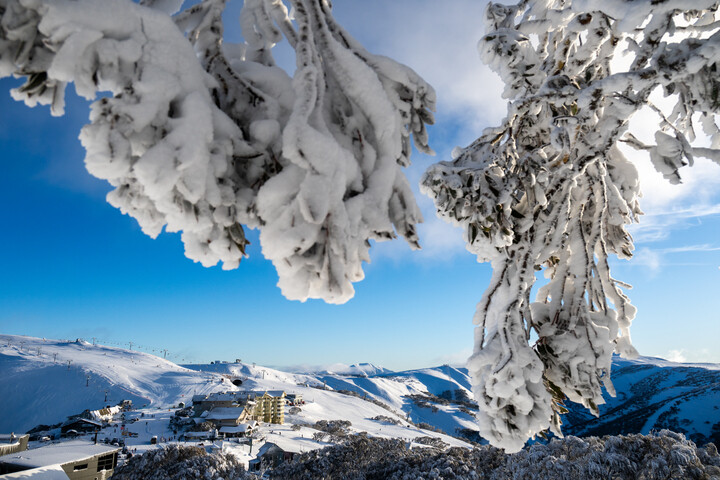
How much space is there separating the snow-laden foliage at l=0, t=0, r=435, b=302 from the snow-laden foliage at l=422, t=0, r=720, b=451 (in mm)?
1120

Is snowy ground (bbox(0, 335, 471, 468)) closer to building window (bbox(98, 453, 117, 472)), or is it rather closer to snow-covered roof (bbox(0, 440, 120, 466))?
building window (bbox(98, 453, 117, 472))

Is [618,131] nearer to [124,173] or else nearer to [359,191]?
[359,191]

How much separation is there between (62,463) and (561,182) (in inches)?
1034

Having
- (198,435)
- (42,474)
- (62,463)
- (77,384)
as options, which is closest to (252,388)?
(77,384)


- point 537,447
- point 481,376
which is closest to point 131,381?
point 537,447

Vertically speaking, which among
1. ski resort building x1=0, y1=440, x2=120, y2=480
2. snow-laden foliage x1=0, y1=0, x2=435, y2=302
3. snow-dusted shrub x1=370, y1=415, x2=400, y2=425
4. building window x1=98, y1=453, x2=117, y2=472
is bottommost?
snow-dusted shrub x1=370, y1=415, x2=400, y2=425

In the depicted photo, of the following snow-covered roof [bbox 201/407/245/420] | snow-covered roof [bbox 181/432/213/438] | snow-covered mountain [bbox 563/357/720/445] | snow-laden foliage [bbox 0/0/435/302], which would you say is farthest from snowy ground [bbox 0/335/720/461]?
snow-laden foliage [bbox 0/0/435/302]

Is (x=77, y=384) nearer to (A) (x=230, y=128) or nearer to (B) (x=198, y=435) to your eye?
(B) (x=198, y=435)

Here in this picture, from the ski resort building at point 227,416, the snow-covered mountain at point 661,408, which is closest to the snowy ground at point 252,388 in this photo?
the snow-covered mountain at point 661,408

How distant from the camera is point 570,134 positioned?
230 centimetres

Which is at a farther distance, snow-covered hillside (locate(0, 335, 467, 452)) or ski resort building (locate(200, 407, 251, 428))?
snow-covered hillside (locate(0, 335, 467, 452))

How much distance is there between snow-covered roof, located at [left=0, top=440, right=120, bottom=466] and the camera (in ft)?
60.6

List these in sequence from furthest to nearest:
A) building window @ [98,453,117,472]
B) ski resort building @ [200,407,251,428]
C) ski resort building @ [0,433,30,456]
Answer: ski resort building @ [200,407,251,428]
building window @ [98,453,117,472]
ski resort building @ [0,433,30,456]

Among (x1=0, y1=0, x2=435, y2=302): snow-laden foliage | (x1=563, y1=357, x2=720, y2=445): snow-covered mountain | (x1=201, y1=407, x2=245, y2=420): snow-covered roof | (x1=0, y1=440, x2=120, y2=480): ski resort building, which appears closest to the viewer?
(x1=0, y1=0, x2=435, y2=302): snow-laden foliage
